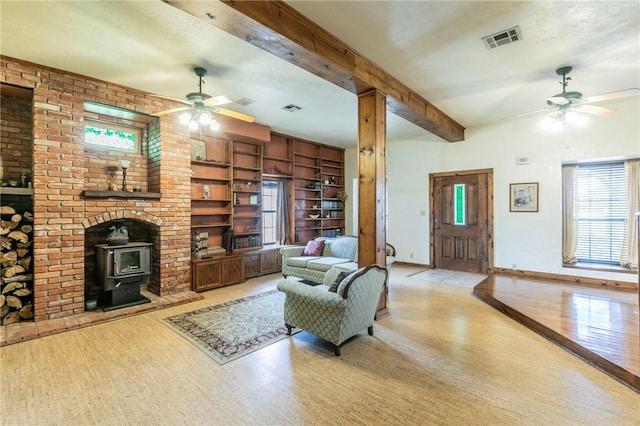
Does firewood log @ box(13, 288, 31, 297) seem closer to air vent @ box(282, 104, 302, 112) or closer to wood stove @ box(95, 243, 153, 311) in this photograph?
wood stove @ box(95, 243, 153, 311)

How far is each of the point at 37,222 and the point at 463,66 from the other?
5322mm

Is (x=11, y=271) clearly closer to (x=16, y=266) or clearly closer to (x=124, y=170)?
(x=16, y=266)

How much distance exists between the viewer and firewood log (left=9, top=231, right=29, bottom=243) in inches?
137

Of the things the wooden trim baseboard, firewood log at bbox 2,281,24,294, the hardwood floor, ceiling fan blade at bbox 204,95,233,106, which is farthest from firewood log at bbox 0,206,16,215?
the wooden trim baseboard

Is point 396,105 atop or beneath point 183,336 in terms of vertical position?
atop

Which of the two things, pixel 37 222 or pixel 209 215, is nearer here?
pixel 37 222

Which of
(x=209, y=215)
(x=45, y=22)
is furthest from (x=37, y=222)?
(x=209, y=215)

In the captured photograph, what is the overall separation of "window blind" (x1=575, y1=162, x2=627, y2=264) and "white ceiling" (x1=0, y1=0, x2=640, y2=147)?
179 cm

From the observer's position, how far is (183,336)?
10.5 feet

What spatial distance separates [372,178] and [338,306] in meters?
1.59

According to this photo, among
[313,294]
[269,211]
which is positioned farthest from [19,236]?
[269,211]

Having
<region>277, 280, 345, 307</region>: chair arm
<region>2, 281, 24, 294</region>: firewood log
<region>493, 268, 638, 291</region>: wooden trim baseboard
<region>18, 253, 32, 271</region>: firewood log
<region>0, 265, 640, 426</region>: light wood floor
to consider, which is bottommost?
<region>0, 265, 640, 426</region>: light wood floor

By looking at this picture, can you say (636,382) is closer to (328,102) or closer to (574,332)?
(574,332)

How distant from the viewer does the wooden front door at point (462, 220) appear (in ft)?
20.2
